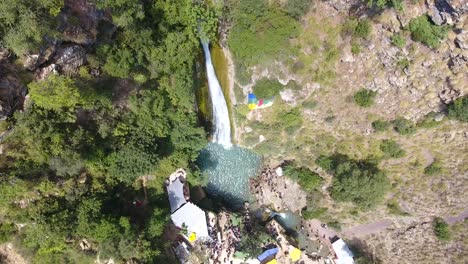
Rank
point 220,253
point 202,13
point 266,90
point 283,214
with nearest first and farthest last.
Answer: point 202,13, point 266,90, point 220,253, point 283,214

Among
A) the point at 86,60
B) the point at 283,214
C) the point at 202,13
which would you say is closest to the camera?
the point at 86,60

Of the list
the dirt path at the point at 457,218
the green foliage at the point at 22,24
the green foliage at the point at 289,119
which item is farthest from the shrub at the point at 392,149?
the green foliage at the point at 22,24

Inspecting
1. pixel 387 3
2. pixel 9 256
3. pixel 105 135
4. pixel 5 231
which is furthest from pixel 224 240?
pixel 387 3

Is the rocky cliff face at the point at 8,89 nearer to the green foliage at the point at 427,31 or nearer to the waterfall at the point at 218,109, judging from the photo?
the waterfall at the point at 218,109

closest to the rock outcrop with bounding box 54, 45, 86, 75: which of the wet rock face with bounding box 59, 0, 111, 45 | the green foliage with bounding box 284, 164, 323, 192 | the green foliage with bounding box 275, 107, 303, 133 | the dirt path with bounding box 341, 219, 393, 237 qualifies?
the wet rock face with bounding box 59, 0, 111, 45

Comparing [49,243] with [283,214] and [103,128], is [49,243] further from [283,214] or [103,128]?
[283,214]

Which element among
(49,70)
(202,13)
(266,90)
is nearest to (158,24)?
(202,13)

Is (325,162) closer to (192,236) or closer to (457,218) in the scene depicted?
(457,218)
